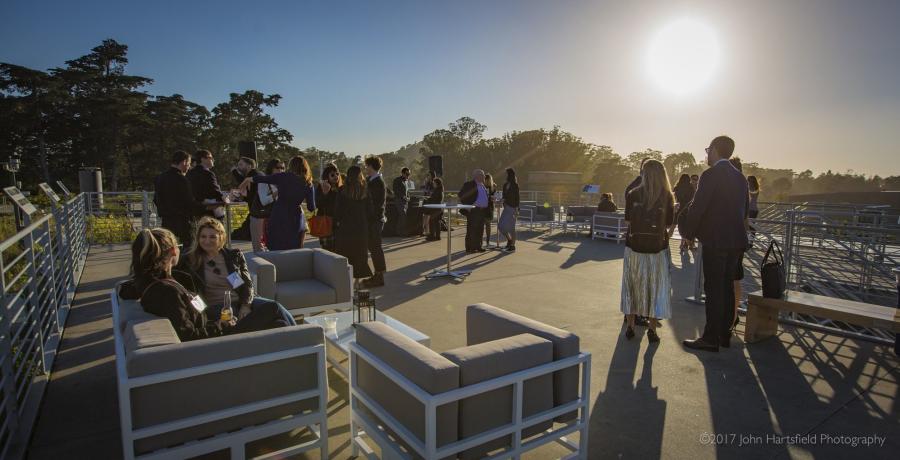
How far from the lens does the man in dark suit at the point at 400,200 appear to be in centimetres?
1025

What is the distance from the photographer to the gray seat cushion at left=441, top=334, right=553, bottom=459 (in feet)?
5.91

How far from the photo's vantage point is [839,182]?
7294 cm

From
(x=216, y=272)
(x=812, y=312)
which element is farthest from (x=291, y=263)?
(x=812, y=312)

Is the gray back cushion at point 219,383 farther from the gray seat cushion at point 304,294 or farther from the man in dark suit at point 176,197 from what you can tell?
the man in dark suit at point 176,197

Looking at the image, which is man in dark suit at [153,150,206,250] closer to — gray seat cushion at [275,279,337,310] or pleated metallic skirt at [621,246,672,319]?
gray seat cushion at [275,279,337,310]

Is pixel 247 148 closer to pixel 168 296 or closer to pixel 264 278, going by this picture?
pixel 264 278

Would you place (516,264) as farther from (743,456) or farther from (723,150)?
(743,456)

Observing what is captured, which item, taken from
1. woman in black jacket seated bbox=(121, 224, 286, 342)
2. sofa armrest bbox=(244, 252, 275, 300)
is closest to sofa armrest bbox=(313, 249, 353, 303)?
sofa armrest bbox=(244, 252, 275, 300)

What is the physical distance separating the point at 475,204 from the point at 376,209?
265 centimetres

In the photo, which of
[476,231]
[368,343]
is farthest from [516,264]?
[368,343]

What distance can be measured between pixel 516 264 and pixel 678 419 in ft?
16.0

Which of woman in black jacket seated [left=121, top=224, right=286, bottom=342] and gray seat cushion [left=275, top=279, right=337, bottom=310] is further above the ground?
woman in black jacket seated [left=121, top=224, right=286, bottom=342]

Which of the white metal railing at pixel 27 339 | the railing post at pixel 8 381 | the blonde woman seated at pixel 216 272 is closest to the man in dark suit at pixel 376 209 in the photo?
the blonde woman seated at pixel 216 272

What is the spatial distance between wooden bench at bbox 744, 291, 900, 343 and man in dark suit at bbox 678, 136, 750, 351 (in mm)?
330
